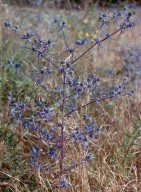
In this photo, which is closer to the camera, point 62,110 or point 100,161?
point 62,110

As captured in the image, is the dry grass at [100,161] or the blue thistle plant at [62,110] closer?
the blue thistle plant at [62,110]

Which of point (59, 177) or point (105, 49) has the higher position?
point (105, 49)

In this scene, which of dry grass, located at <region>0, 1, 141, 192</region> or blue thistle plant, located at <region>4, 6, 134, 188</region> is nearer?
blue thistle plant, located at <region>4, 6, 134, 188</region>

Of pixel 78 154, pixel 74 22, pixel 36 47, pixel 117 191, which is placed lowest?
pixel 117 191

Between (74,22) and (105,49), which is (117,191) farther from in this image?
(74,22)

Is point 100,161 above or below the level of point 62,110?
below

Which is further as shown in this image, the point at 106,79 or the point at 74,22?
the point at 74,22

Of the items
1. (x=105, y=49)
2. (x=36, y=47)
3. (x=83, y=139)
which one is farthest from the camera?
(x=105, y=49)

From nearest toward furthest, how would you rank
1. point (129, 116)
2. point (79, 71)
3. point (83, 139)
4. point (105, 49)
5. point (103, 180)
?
point (83, 139), point (103, 180), point (129, 116), point (79, 71), point (105, 49)

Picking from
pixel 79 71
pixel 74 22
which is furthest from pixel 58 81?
pixel 74 22
